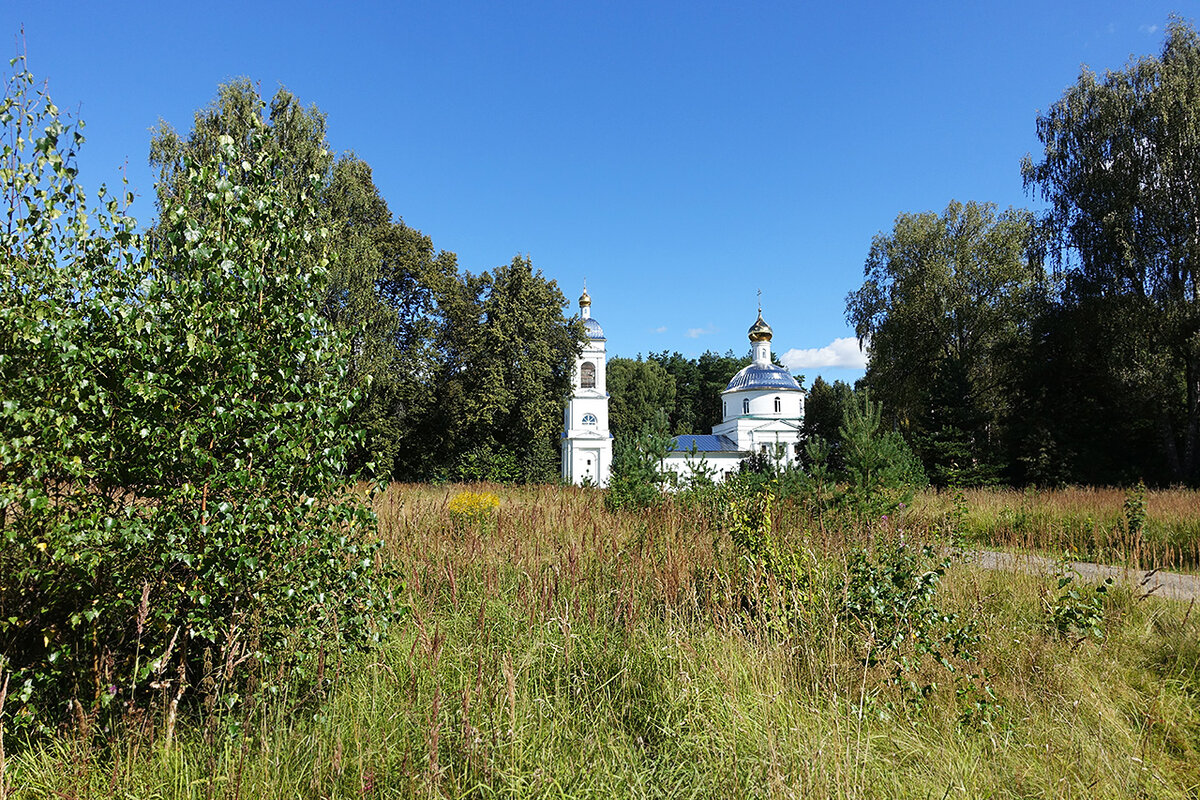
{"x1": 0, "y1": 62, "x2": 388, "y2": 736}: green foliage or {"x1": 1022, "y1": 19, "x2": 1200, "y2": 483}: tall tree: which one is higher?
{"x1": 1022, "y1": 19, "x2": 1200, "y2": 483}: tall tree

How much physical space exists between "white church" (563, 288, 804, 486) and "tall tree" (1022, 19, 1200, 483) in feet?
45.2

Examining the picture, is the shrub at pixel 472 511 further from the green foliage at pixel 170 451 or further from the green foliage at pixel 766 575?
the green foliage at pixel 170 451

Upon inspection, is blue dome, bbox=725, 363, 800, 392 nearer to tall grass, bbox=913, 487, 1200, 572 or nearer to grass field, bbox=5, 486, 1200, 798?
tall grass, bbox=913, 487, 1200, 572

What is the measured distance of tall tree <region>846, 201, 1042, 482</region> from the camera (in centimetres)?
2420

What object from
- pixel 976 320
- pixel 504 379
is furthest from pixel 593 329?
pixel 976 320

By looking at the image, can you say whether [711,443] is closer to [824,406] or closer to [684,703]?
[824,406]

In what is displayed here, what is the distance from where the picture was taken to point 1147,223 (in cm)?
1777

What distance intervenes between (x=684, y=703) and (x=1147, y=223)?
22.2m

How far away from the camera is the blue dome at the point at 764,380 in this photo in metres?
38.8

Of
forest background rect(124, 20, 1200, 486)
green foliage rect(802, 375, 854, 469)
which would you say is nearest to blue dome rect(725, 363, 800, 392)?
green foliage rect(802, 375, 854, 469)

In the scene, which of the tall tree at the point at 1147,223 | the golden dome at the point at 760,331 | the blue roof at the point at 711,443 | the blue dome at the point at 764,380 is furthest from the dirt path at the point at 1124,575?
the golden dome at the point at 760,331

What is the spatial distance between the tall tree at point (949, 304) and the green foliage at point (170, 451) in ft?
76.7

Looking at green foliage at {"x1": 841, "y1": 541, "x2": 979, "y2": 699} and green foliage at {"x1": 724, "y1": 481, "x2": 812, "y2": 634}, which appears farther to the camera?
green foliage at {"x1": 724, "y1": 481, "x2": 812, "y2": 634}

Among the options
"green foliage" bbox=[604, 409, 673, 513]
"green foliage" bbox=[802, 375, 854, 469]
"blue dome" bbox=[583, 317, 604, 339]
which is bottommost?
"green foliage" bbox=[604, 409, 673, 513]
